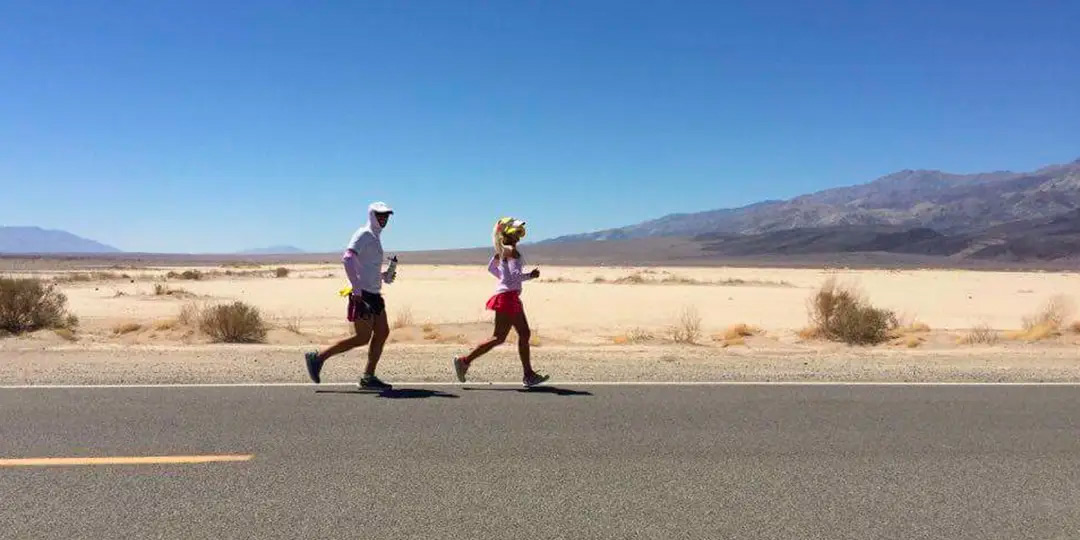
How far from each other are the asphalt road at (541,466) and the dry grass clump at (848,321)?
7.02 metres

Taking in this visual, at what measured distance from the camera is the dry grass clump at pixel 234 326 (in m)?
14.3

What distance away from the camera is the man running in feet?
25.8

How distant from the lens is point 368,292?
8.08m

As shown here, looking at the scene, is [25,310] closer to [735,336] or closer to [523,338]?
[523,338]

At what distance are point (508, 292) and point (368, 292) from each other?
141cm

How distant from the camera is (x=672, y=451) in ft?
19.5

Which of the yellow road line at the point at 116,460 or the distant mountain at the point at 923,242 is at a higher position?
the distant mountain at the point at 923,242

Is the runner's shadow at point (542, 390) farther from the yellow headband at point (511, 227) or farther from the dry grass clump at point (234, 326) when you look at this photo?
the dry grass clump at point (234, 326)

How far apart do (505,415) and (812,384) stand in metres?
3.83

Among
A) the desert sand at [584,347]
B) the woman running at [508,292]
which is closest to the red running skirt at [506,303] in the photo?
the woman running at [508,292]

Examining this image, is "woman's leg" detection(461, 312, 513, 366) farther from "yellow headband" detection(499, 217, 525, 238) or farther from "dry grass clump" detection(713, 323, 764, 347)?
"dry grass clump" detection(713, 323, 764, 347)

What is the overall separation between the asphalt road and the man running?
438 mm


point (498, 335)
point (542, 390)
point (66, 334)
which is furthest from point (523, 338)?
point (66, 334)

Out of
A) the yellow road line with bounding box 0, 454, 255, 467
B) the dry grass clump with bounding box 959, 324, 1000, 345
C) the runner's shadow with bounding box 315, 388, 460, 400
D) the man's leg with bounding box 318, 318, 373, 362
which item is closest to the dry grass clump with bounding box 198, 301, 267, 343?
the man's leg with bounding box 318, 318, 373, 362
